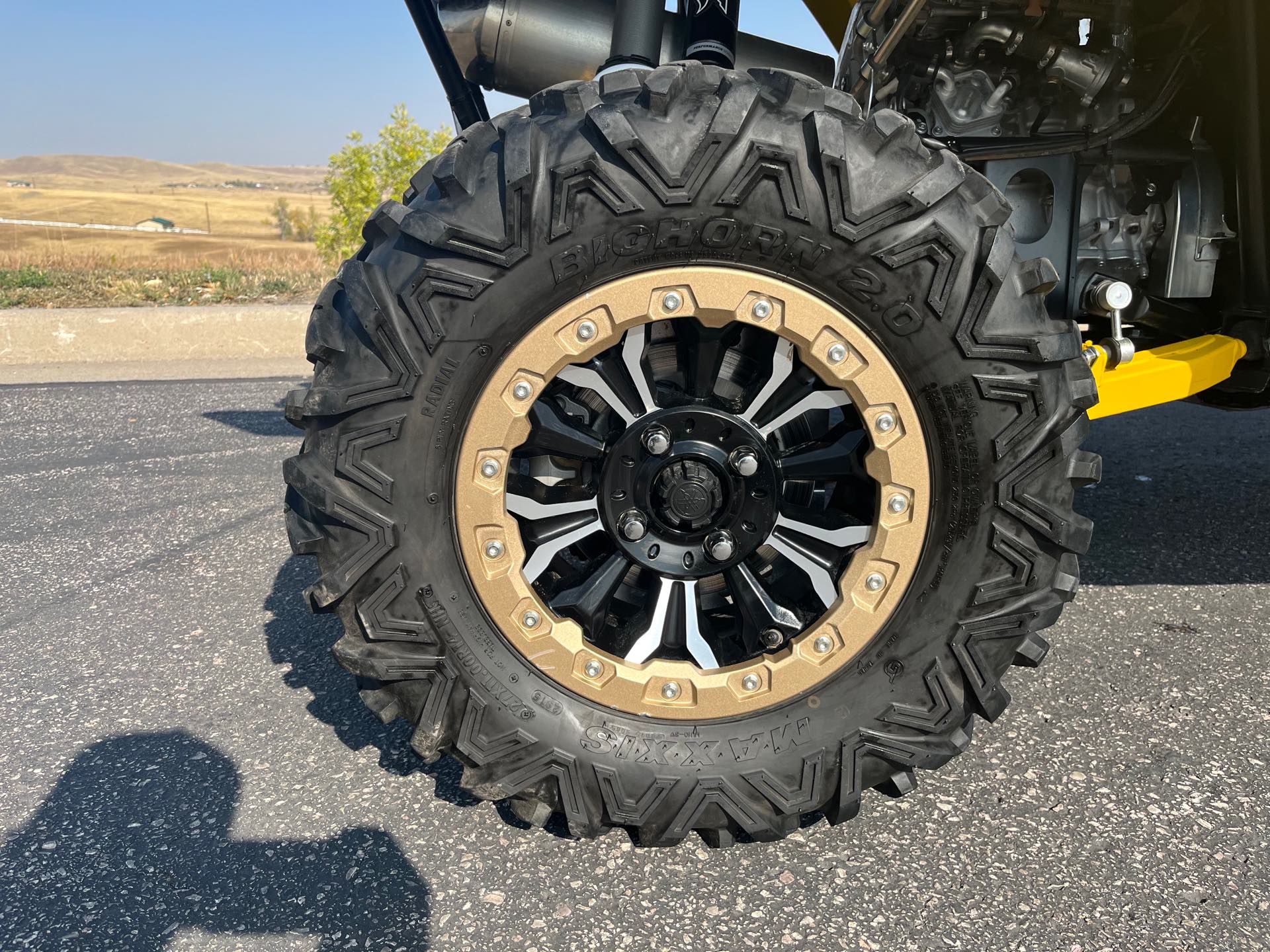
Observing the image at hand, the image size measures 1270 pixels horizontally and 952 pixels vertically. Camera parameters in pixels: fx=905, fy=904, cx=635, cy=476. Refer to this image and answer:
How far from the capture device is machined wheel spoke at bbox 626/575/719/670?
76.1 inches

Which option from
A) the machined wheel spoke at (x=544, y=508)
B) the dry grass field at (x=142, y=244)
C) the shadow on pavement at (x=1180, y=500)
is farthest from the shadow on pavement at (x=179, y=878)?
the dry grass field at (x=142, y=244)

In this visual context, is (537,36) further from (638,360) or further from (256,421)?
(256,421)

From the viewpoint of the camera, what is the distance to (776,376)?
1852 mm

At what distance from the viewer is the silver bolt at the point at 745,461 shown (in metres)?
1.86

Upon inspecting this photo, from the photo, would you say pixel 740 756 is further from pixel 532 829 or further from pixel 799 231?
pixel 799 231

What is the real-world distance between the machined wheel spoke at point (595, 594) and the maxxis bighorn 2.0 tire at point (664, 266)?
0.54 feet

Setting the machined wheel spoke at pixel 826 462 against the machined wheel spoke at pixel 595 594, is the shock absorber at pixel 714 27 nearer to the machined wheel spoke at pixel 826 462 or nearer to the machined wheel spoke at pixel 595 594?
the machined wheel spoke at pixel 826 462

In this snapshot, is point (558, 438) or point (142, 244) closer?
point (558, 438)

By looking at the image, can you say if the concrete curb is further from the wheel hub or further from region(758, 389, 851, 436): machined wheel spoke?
region(758, 389, 851, 436): machined wheel spoke

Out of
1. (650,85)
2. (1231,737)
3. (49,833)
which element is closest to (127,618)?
(49,833)

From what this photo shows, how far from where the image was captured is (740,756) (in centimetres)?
188

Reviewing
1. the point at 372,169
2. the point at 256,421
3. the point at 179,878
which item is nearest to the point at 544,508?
the point at 179,878

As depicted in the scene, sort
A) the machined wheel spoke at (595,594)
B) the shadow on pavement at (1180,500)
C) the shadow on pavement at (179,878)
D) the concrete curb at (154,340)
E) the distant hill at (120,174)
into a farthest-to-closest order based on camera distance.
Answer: the distant hill at (120,174)
the concrete curb at (154,340)
the shadow on pavement at (1180,500)
the machined wheel spoke at (595,594)
the shadow on pavement at (179,878)

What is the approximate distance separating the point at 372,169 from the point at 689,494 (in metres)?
15.2
